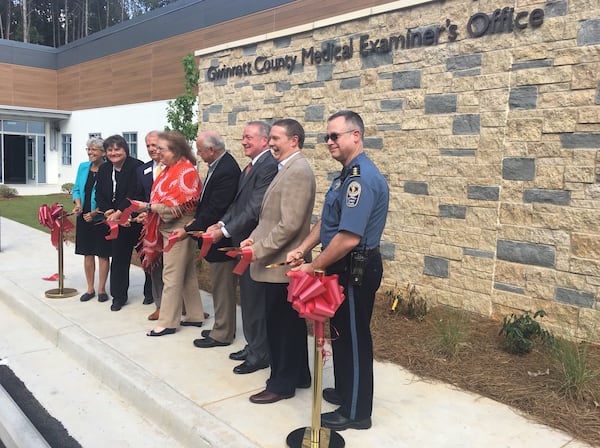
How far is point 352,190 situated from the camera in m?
3.06

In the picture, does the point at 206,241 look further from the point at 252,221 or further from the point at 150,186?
the point at 150,186

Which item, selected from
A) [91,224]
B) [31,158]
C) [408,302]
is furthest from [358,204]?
[31,158]

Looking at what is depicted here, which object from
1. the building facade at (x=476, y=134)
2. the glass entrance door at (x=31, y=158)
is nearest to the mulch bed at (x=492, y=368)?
the building facade at (x=476, y=134)

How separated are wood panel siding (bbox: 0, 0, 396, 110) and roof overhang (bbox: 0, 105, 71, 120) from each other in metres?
0.54

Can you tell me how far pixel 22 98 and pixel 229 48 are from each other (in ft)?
69.2

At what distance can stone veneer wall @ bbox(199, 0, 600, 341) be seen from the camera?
473 centimetres

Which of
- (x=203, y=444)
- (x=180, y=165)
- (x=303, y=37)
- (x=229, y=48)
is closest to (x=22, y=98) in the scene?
(x=229, y=48)

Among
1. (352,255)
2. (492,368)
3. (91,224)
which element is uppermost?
(352,255)

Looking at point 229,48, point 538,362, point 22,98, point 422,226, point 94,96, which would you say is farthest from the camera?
point 22,98

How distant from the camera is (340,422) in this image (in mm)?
3352

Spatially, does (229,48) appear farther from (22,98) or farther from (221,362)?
(22,98)

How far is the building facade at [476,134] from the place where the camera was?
187 inches

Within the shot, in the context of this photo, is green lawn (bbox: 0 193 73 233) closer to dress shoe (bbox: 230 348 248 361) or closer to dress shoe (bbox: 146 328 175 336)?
→ dress shoe (bbox: 146 328 175 336)

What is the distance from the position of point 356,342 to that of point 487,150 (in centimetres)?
298
